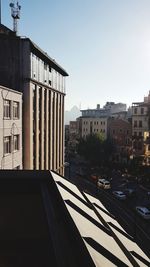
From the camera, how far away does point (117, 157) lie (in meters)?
76.4

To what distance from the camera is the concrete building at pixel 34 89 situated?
101ft

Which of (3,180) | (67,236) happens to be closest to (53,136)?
(3,180)

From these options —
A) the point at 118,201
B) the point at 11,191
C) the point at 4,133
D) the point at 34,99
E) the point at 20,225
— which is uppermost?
the point at 34,99

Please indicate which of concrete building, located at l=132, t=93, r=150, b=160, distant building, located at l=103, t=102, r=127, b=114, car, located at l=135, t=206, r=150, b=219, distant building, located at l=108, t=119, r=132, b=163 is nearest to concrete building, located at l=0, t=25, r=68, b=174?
car, located at l=135, t=206, r=150, b=219

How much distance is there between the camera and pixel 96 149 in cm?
6781

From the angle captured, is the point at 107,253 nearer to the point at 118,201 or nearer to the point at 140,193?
the point at 118,201

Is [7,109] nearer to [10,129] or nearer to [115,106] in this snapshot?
[10,129]

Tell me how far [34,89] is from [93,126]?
185 ft

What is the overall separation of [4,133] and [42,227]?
53.8 feet

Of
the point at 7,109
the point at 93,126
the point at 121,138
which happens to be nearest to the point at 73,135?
the point at 93,126

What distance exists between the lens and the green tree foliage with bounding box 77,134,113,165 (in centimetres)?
6788

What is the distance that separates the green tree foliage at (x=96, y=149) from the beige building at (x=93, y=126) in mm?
10071

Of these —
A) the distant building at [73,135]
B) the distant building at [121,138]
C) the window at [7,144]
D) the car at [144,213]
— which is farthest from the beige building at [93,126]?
the window at [7,144]

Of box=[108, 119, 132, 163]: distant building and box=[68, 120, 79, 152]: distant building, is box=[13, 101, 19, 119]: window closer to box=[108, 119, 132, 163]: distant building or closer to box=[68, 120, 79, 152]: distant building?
box=[108, 119, 132, 163]: distant building
